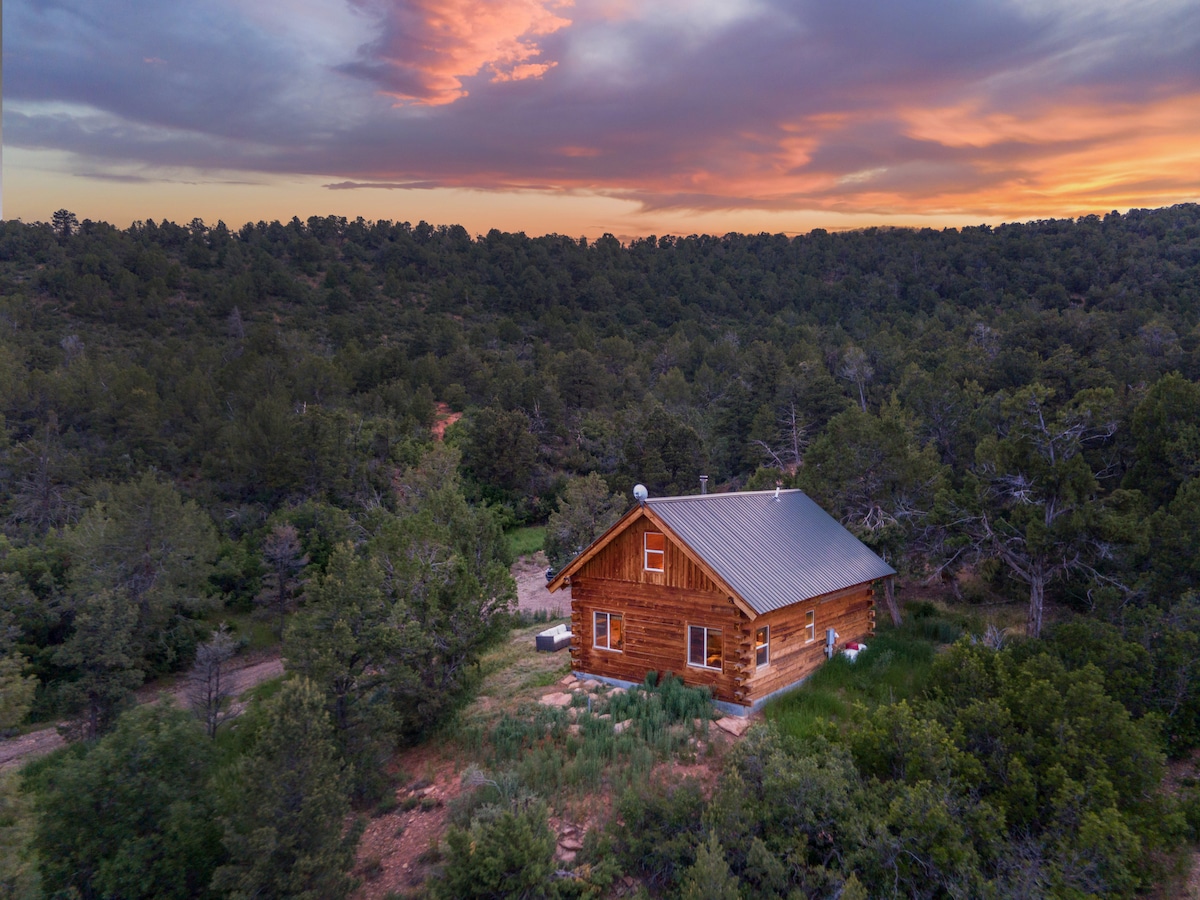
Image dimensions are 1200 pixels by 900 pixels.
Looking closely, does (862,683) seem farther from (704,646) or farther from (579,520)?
(579,520)

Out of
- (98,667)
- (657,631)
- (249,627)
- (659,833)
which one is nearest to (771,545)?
(657,631)

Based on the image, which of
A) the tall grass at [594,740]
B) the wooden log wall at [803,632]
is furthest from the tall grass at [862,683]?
the tall grass at [594,740]

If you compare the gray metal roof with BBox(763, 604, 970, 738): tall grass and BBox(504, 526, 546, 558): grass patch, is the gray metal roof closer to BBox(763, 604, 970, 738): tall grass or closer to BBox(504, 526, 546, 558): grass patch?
BBox(763, 604, 970, 738): tall grass

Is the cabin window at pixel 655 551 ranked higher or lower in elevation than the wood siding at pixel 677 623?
higher

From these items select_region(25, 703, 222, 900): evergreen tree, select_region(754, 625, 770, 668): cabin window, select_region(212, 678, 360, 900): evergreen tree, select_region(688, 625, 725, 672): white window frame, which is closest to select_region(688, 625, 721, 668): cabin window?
select_region(688, 625, 725, 672): white window frame

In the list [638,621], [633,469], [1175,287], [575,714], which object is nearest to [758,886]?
[575,714]

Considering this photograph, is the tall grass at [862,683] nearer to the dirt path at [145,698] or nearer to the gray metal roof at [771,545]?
the gray metal roof at [771,545]
